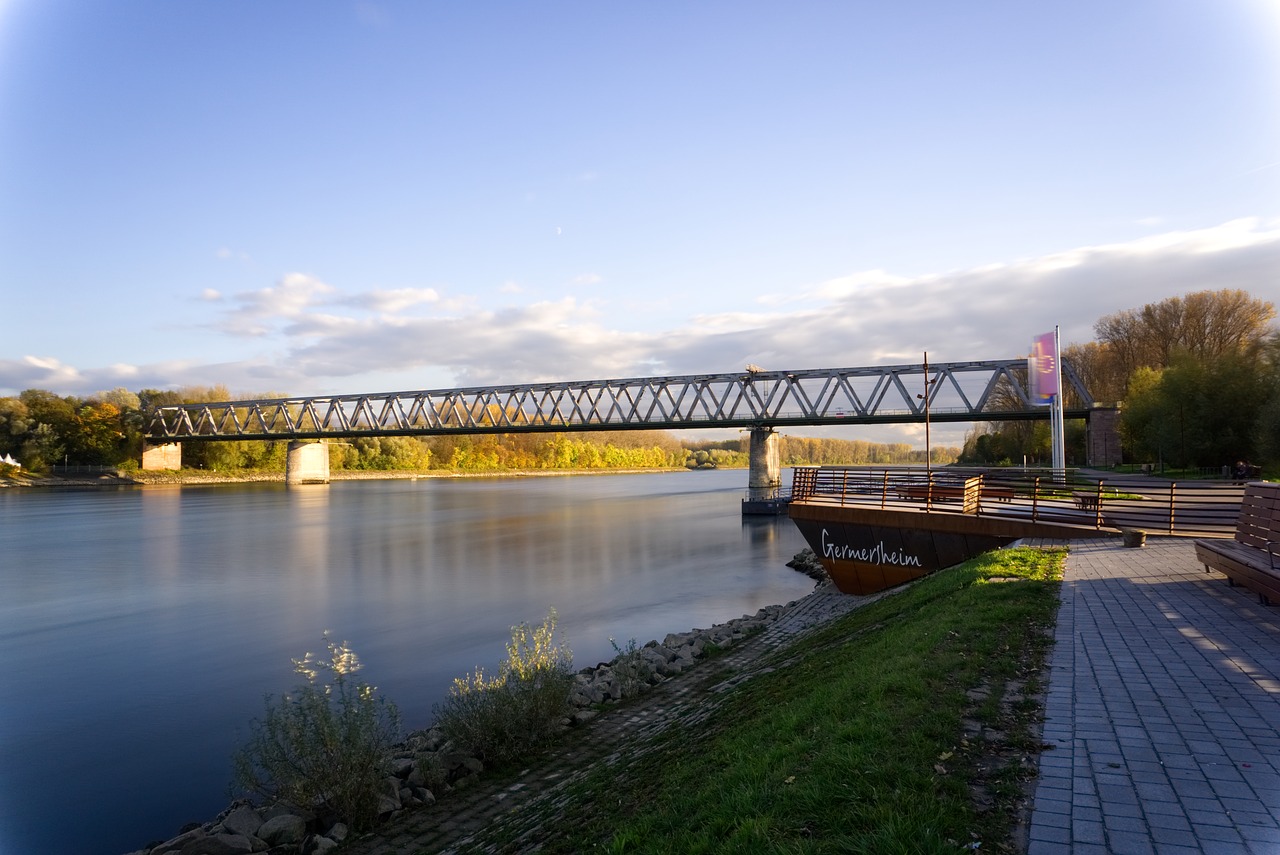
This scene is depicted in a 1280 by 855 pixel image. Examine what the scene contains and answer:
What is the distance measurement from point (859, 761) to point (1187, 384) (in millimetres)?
58190

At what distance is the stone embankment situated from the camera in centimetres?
823

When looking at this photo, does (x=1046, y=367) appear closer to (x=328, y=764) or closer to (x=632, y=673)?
(x=632, y=673)

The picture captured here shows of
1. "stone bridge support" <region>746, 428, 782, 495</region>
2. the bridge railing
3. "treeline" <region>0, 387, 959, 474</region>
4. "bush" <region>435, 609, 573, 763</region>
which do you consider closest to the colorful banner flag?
the bridge railing

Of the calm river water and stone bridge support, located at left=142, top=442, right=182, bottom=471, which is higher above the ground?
stone bridge support, located at left=142, top=442, right=182, bottom=471

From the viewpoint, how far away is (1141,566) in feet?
42.5

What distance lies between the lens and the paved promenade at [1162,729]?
419 cm

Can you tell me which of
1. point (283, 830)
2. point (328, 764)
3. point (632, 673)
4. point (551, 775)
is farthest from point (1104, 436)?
point (283, 830)

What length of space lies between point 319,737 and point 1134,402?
67.7 metres

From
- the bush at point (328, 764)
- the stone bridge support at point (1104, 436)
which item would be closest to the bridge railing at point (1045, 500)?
the bush at point (328, 764)

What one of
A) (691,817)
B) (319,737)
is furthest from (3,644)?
(691,817)

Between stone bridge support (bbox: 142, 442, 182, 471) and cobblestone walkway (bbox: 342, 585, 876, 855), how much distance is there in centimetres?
13534

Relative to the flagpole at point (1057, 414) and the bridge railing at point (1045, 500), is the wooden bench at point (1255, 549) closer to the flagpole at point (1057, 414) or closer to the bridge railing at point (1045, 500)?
the bridge railing at point (1045, 500)

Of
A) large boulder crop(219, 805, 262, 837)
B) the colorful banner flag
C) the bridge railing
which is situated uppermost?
the colorful banner flag

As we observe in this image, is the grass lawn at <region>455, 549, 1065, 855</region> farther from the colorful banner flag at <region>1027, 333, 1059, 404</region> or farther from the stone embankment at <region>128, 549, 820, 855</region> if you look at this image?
the colorful banner flag at <region>1027, 333, 1059, 404</region>
